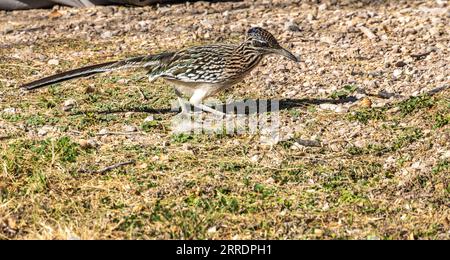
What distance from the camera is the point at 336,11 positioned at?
11844mm

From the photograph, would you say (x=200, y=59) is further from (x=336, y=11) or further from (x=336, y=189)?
(x=336, y=11)

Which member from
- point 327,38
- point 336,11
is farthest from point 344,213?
point 336,11

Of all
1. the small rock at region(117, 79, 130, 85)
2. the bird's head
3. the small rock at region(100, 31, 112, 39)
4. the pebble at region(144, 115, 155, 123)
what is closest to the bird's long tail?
the pebble at region(144, 115, 155, 123)

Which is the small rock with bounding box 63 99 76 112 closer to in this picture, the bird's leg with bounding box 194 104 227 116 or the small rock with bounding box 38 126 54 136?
the small rock with bounding box 38 126 54 136

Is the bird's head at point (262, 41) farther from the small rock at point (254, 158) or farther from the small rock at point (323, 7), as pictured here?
the small rock at point (323, 7)

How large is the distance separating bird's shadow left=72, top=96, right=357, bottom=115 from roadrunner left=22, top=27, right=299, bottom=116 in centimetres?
22

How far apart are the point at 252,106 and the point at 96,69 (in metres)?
1.43

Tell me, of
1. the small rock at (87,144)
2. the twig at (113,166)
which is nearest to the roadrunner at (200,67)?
the small rock at (87,144)

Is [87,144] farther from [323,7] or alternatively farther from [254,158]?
[323,7]

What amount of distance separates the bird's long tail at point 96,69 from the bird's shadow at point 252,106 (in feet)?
1.12

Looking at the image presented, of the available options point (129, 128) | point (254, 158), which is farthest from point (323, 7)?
point (254, 158)

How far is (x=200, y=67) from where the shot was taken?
8.47 metres

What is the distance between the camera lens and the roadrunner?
27.8 feet
